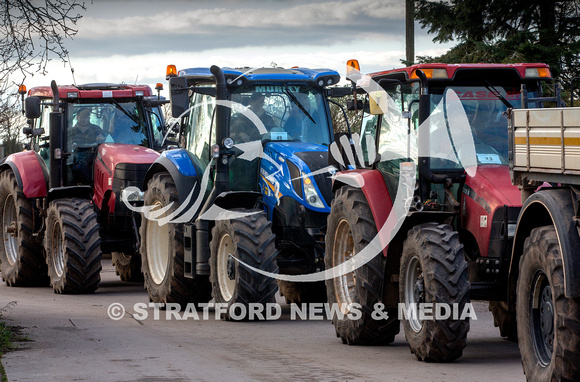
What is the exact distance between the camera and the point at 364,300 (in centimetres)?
949

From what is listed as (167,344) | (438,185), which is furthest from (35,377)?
(438,185)

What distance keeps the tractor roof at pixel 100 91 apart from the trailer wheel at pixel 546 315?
10.2 m

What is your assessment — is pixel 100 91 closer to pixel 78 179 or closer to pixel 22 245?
pixel 78 179

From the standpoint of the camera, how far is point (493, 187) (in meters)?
8.66

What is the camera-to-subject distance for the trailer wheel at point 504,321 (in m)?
9.97

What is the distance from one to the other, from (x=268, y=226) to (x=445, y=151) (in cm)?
302

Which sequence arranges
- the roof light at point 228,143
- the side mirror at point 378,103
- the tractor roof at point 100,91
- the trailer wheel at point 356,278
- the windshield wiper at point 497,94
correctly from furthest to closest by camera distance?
the tractor roof at point 100,91
the roof light at point 228,143
the side mirror at point 378,103
the trailer wheel at point 356,278
the windshield wiper at point 497,94

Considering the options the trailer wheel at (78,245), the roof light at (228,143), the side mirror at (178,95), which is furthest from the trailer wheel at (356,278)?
the trailer wheel at (78,245)

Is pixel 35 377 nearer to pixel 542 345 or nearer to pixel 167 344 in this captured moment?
pixel 167 344

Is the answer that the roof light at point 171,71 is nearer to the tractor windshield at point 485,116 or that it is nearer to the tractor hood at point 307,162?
the tractor hood at point 307,162

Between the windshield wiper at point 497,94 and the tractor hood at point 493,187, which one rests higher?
the windshield wiper at point 497,94

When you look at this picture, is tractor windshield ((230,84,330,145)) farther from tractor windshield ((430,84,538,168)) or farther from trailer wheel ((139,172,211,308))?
tractor windshield ((430,84,538,168))

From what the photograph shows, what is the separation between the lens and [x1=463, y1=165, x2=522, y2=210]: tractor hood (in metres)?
8.55

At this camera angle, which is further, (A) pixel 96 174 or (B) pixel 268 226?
(A) pixel 96 174
